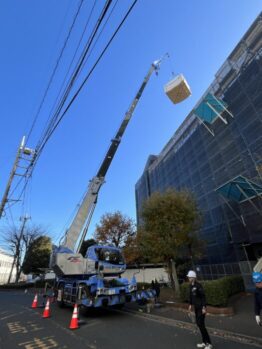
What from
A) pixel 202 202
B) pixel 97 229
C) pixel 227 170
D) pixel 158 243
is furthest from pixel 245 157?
pixel 97 229

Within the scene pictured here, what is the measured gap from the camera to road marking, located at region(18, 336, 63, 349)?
5289 mm

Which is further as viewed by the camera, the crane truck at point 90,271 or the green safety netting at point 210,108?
the green safety netting at point 210,108

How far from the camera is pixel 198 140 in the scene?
24062 millimetres

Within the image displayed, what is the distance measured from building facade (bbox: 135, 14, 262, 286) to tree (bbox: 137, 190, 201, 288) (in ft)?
9.90

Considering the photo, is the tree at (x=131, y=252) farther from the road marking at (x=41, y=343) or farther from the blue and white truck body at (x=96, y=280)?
the road marking at (x=41, y=343)

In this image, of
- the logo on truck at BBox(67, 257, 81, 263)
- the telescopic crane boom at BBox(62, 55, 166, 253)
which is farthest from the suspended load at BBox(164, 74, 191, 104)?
the logo on truck at BBox(67, 257, 81, 263)

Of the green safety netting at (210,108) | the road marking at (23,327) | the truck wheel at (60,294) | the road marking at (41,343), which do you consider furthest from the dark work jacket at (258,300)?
the green safety netting at (210,108)

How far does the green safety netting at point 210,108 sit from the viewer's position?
19.8m

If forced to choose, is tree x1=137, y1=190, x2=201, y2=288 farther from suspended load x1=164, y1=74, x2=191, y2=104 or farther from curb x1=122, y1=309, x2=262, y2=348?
suspended load x1=164, y1=74, x2=191, y2=104

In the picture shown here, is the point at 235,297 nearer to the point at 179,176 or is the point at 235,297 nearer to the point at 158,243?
the point at 158,243

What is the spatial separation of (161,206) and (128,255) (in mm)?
10021

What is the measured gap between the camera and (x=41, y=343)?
218 inches

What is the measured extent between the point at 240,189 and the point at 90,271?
1139 cm

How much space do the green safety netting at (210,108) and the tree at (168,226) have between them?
908 centimetres
